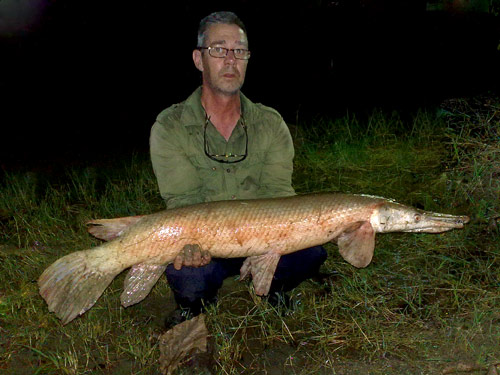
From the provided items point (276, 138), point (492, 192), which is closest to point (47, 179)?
point (276, 138)

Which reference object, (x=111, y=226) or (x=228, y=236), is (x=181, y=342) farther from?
(x=111, y=226)

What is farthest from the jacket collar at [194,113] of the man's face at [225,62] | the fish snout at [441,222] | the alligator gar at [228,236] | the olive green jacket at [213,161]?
the fish snout at [441,222]

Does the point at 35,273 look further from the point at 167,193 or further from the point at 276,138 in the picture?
the point at 276,138

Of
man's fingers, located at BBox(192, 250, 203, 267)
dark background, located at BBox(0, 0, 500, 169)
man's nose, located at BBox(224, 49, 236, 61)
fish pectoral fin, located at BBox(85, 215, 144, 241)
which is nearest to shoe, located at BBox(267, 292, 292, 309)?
man's fingers, located at BBox(192, 250, 203, 267)

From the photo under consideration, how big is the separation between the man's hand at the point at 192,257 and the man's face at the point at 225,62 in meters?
1.10

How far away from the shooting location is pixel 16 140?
9.45 m

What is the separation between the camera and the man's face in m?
3.38

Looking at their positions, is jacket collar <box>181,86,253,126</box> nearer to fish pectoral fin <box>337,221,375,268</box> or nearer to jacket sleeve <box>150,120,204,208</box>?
jacket sleeve <box>150,120,204,208</box>

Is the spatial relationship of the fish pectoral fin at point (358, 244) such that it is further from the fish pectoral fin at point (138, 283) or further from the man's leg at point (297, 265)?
the fish pectoral fin at point (138, 283)

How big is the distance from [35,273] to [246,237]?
1.83 metres

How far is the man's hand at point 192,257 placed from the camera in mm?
2996

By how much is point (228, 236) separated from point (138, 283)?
625 millimetres

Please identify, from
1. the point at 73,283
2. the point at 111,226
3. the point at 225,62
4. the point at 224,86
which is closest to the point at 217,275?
the point at 111,226

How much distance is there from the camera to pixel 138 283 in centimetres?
306
